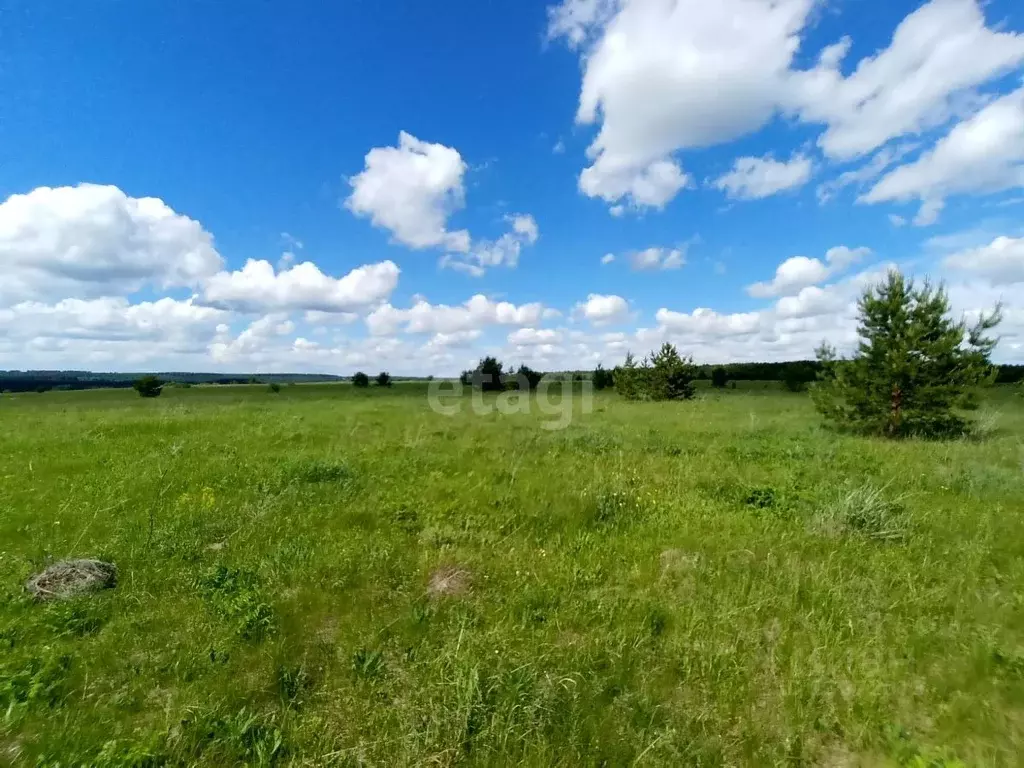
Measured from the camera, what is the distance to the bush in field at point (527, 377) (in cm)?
5059

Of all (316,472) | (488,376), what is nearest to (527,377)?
(488,376)

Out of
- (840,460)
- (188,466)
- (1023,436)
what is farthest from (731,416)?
(188,466)

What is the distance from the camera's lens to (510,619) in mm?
5336

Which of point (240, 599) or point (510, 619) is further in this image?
point (240, 599)

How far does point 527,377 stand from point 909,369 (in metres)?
37.3

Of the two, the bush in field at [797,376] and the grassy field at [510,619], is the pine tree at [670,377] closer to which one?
the bush in field at [797,376]

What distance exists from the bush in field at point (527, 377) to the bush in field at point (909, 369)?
32.9m

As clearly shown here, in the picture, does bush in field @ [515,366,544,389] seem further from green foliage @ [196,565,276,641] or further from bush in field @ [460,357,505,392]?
green foliage @ [196,565,276,641]

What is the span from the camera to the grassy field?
3.85 metres

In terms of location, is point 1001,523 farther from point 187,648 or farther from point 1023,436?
point 1023,436

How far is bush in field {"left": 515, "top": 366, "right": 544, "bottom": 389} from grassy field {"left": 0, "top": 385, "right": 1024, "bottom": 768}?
40.0 m

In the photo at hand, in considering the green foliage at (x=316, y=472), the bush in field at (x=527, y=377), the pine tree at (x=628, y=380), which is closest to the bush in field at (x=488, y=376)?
the bush in field at (x=527, y=377)

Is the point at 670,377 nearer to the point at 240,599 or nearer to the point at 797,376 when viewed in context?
the point at 797,376

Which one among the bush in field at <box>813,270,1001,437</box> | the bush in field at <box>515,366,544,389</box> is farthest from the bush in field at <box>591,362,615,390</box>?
the bush in field at <box>813,270,1001,437</box>
